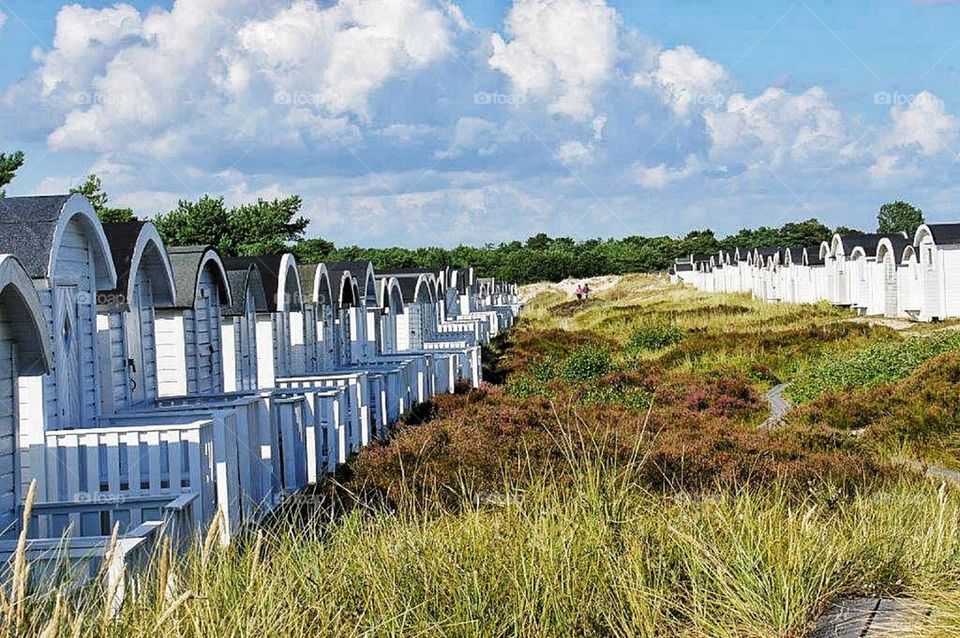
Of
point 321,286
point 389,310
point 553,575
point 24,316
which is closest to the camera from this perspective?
point 553,575

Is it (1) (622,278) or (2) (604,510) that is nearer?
(2) (604,510)

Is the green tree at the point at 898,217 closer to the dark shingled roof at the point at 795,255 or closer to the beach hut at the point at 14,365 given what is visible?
the dark shingled roof at the point at 795,255

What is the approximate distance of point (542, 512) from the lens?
21.1 feet

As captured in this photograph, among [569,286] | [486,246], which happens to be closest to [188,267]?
[569,286]

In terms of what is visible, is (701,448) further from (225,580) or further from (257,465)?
(225,580)

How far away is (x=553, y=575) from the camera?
5805 millimetres

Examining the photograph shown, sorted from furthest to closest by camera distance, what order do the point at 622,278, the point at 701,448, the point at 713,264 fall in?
1. the point at 622,278
2. the point at 713,264
3. the point at 701,448

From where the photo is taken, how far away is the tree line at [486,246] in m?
46.4

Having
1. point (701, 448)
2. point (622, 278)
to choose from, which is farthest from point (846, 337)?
point (622, 278)

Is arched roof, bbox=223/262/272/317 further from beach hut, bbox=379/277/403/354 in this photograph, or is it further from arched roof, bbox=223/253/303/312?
beach hut, bbox=379/277/403/354

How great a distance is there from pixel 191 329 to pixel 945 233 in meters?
25.3

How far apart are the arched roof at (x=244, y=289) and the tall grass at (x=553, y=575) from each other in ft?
44.5

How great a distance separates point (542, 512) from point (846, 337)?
2647 cm

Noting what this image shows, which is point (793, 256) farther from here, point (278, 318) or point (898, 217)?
point (898, 217)
